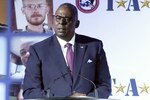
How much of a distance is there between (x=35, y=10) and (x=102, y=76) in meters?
0.71

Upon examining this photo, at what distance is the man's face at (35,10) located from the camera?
9.14 ft

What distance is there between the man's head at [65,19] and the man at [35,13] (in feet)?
0.32

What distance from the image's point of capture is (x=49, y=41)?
9.02 feet

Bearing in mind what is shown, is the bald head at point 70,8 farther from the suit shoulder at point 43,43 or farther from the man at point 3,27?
the man at point 3,27

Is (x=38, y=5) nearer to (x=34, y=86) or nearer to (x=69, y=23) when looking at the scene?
(x=69, y=23)

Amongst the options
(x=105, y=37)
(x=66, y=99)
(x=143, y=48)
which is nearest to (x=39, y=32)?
(x=105, y=37)

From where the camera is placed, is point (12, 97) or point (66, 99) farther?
point (12, 97)

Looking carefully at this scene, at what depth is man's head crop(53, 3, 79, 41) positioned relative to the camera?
108 inches

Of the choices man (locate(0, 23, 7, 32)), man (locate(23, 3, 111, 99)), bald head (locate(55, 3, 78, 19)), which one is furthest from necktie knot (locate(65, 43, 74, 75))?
man (locate(0, 23, 7, 32))

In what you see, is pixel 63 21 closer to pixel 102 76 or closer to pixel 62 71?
pixel 62 71

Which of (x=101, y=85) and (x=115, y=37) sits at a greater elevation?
(x=115, y=37)

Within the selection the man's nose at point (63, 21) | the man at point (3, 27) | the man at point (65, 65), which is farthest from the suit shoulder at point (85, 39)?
the man at point (3, 27)

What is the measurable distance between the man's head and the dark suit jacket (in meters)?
0.07

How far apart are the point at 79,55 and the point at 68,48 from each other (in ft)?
0.33
